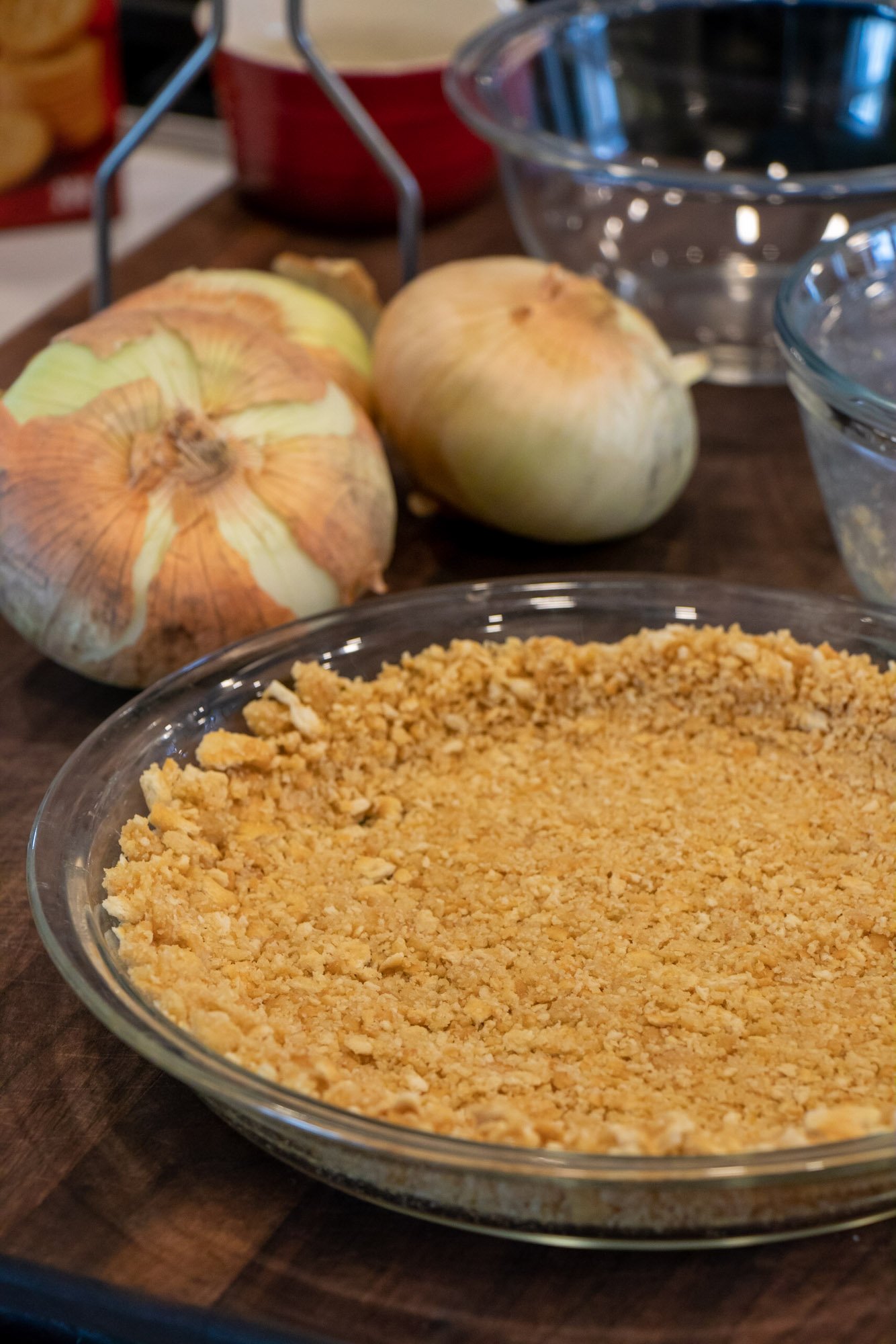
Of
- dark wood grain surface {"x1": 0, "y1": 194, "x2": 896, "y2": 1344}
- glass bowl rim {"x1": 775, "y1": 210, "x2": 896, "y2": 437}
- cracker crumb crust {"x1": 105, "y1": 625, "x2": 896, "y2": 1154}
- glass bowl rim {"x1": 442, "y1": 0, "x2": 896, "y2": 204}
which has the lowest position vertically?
dark wood grain surface {"x1": 0, "y1": 194, "x2": 896, "y2": 1344}

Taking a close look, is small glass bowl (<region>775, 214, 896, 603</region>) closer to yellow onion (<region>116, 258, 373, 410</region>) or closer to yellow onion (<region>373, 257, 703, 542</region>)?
yellow onion (<region>373, 257, 703, 542</region>)

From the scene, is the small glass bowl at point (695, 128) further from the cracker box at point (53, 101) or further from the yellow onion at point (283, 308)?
the cracker box at point (53, 101)

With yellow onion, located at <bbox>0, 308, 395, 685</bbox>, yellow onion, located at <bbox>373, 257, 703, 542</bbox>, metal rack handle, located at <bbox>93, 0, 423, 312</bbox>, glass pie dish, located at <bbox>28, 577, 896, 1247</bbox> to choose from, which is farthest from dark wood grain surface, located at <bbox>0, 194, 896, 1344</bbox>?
metal rack handle, located at <bbox>93, 0, 423, 312</bbox>

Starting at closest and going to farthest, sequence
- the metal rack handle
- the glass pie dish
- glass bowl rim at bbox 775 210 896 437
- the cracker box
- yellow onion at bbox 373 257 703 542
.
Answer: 1. the glass pie dish
2. glass bowl rim at bbox 775 210 896 437
3. yellow onion at bbox 373 257 703 542
4. the metal rack handle
5. the cracker box

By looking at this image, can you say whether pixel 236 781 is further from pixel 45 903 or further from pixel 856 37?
pixel 856 37

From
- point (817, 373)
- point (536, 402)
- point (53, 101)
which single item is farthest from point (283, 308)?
point (53, 101)

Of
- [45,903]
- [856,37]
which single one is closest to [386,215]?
[856,37]
